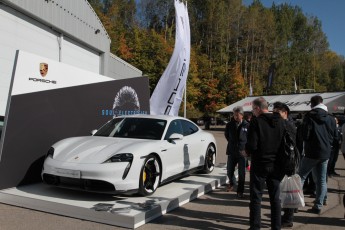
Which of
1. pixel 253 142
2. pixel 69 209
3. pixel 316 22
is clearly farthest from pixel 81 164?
pixel 316 22

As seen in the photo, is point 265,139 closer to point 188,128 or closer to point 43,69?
point 188,128

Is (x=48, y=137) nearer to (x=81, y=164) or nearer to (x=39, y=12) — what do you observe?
(x=81, y=164)

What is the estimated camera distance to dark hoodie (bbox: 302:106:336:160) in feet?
18.9

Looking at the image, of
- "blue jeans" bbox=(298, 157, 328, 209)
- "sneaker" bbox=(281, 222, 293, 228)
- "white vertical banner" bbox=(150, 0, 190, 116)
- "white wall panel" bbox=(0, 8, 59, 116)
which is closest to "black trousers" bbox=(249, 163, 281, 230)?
"sneaker" bbox=(281, 222, 293, 228)

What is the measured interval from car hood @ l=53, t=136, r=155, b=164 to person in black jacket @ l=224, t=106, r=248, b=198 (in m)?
1.46

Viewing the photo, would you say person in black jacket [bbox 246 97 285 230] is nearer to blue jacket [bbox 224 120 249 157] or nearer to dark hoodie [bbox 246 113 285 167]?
dark hoodie [bbox 246 113 285 167]

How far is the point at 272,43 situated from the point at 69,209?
65718 mm

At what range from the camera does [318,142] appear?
5.74m

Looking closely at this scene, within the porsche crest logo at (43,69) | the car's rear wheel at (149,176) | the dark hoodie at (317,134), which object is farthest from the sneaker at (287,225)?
the porsche crest logo at (43,69)

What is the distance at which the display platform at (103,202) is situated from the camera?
5006mm

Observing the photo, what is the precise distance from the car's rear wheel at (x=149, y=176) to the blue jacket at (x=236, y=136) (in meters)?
1.49

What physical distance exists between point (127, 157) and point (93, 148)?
0.72 m

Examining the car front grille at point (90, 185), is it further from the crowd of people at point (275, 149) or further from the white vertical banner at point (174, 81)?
the white vertical banner at point (174, 81)

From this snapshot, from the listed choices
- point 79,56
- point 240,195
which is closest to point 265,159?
point 240,195
